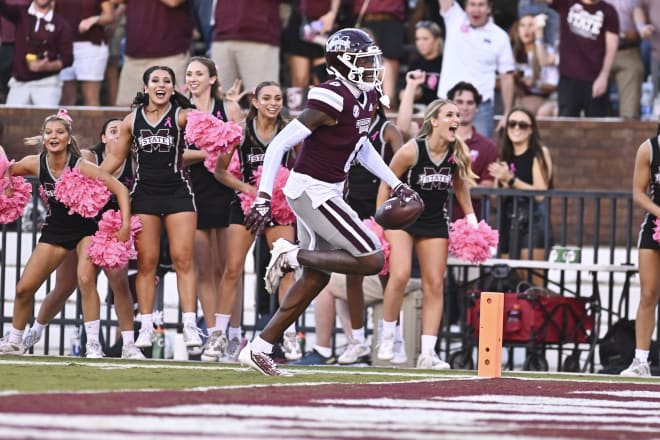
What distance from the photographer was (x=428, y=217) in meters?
11.8

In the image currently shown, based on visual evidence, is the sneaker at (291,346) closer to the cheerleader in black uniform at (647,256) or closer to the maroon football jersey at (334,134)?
the cheerleader in black uniform at (647,256)

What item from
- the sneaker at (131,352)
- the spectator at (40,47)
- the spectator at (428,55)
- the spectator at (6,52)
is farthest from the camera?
the spectator at (6,52)

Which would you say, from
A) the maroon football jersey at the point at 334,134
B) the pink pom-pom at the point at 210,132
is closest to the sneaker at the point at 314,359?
the pink pom-pom at the point at 210,132

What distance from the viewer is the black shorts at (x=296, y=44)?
16.3 meters

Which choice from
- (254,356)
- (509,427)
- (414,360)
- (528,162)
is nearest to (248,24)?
(528,162)

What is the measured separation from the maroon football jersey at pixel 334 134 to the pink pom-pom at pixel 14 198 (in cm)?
304

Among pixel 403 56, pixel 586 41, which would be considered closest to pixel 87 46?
pixel 403 56

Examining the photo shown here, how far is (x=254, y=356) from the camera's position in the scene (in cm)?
905

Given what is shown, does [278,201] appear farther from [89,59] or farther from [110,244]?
[89,59]

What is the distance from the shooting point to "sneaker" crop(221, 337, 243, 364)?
1186 cm

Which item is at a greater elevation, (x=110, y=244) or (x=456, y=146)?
(x=456, y=146)

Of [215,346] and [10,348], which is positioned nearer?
[10,348]

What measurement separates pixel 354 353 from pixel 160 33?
4.94 meters

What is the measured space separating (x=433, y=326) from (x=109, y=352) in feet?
8.63
